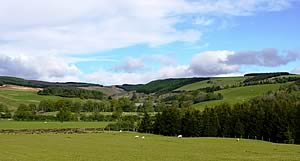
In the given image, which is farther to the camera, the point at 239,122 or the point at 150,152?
the point at 239,122

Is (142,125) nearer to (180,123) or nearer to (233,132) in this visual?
(180,123)

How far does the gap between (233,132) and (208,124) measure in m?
8.06

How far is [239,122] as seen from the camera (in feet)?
387

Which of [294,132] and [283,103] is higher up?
[283,103]

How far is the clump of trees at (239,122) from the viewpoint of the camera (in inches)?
4163

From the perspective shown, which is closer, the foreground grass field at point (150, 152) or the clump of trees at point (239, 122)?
the foreground grass field at point (150, 152)

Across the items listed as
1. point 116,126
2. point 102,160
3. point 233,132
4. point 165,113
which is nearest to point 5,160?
point 102,160

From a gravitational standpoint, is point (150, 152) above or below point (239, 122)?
below

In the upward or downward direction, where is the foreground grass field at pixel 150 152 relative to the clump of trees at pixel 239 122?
downward

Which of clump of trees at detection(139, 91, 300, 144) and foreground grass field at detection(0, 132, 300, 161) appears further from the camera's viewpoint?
clump of trees at detection(139, 91, 300, 144)

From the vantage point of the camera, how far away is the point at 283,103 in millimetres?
113688

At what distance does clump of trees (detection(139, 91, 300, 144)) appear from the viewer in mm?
105750

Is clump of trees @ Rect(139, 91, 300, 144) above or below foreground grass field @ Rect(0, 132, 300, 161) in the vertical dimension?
above

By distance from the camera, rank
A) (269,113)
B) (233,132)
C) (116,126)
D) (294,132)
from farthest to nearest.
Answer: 1. (116,126)
2. (233,132)
3. (269,113)
4. (294,132)
